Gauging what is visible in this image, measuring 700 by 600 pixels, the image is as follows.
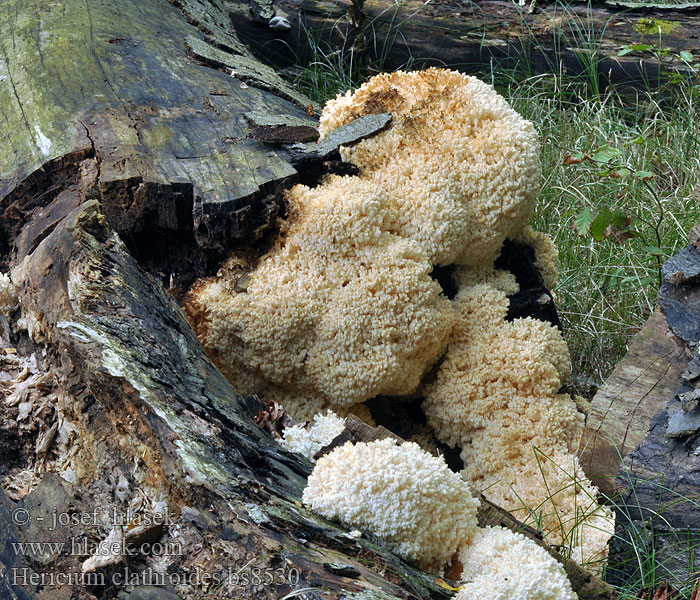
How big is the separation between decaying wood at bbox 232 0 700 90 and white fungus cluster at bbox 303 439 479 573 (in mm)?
4316

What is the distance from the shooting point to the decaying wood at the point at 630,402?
2.63m

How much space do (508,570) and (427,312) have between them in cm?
104

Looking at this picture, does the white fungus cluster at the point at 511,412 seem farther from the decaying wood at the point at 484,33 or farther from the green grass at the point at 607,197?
the decaying wood at the point at 484,33

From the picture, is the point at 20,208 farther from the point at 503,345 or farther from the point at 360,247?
the point at 503,345

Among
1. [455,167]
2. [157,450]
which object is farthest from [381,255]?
[157,450]

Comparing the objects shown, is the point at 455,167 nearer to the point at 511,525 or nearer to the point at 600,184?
the point at 511,525

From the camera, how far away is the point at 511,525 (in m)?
2.28

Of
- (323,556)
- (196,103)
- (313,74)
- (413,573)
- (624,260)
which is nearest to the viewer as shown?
(323,556)

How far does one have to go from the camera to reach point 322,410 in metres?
2.83

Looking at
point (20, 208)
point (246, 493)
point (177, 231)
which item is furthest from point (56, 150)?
point (246, 493)

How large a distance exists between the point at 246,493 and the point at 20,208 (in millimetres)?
1660

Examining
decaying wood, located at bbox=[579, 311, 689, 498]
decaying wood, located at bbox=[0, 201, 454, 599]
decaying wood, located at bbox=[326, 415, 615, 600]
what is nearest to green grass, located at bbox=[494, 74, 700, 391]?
decaying wood, located at bbox=[579, 311, 689, 498]

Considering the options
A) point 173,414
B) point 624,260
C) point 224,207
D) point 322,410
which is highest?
point 224,207

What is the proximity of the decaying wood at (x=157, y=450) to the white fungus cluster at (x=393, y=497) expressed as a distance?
0.06 meters
